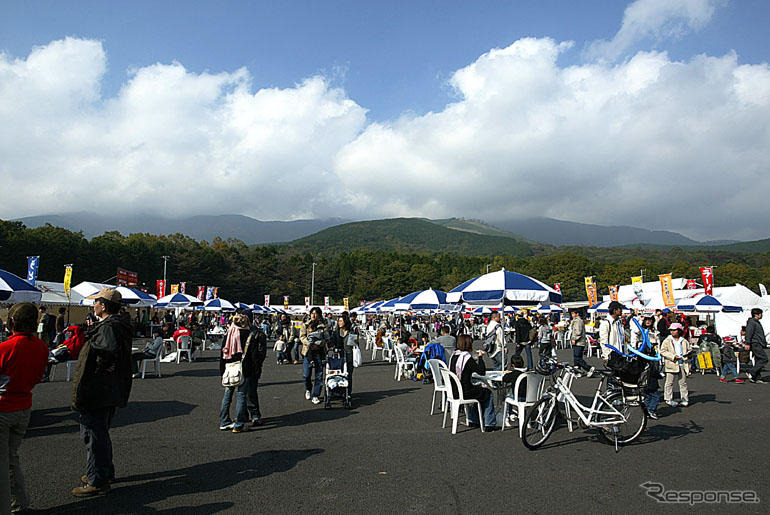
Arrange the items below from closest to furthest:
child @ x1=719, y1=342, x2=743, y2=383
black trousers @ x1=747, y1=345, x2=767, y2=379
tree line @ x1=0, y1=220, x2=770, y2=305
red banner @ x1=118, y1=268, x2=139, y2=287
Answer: black trousers @ x1=747, y1=345, x2=767, y2=379, child @ x1=719, y1=342, x2=743, y2=383, red banner @ x1=118, y1=268, x2=139, y2=287, tree line @ x1=0, y1=220, x2=770, y2=305

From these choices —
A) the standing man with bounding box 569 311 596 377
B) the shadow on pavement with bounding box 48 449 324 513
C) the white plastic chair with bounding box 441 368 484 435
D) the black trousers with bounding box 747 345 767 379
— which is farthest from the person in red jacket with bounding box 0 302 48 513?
the black trousers with bounding box 747 345 767 379

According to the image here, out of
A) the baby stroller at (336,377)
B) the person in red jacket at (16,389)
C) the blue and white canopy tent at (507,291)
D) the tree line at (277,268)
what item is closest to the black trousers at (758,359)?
the blue and white canopy tent at (507,291)

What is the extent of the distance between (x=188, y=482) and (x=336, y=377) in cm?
403

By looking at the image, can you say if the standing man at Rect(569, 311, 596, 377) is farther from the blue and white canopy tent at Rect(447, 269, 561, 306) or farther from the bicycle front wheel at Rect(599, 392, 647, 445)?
the bicycle front wheel at Rect(599, 392, 647, 445)

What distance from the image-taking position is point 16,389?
3721 mm

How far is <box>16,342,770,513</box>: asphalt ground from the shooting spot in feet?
13.6

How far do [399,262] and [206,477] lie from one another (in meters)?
84.6

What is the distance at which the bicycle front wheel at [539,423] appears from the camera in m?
5.73

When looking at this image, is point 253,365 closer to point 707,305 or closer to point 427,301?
point 427,301

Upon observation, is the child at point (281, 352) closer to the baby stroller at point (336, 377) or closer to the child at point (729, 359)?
the baby stroller at point (336, 377)

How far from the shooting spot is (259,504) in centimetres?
408

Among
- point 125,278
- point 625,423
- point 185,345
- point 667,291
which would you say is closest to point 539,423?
point 625,423

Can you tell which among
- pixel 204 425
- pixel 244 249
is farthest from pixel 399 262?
pixel 204 425

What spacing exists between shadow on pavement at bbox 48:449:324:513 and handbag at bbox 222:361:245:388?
1.19 m
